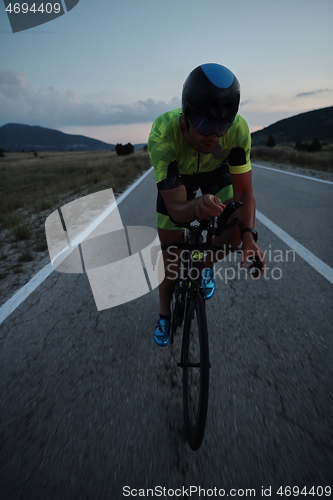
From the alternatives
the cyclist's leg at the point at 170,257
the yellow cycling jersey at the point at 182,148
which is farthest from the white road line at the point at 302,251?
the yellow cycling jersey at the point at 182,148

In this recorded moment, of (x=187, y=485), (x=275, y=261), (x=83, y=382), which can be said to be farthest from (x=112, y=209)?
(x=187, y=485)

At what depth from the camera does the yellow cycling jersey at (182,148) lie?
1831 mm

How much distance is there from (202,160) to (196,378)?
155 cm

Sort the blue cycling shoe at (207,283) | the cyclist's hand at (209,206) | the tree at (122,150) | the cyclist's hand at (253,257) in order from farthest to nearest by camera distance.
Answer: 1. the tree at (122,150)
2. the blue cycling shoe at (207,283)
3. the cyclist's hand at (253,257)
4. the cyclist's hand at (209,206)

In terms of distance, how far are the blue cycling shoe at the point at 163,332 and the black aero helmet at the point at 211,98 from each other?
1564mm

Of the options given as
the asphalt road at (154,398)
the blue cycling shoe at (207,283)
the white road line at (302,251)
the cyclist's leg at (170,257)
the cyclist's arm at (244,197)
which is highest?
the cyclist's arm at (244,197)

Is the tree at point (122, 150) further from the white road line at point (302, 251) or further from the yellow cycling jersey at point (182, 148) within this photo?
the yellow cycling jersey at point (182, 148)

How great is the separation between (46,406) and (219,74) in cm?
232

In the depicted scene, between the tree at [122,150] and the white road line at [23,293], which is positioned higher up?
the white road line at [23,293]

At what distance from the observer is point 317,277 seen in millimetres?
3457

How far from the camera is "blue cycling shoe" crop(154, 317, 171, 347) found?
2393 millimetres

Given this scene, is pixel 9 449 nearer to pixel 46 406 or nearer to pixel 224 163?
pixel 46 406

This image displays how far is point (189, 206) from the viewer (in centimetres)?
153

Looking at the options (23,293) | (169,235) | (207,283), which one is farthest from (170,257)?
(23,293)
